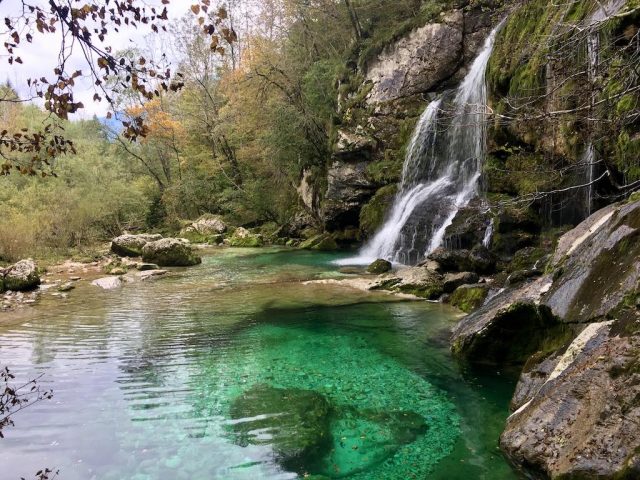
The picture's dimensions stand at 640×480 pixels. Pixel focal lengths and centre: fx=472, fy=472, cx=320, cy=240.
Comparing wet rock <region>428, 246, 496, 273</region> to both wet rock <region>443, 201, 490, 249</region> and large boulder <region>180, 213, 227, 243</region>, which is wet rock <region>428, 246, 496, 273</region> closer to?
wet rock <region>443, 201, 490, 249</region>

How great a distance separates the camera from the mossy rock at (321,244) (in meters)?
20.6

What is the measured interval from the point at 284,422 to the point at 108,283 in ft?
33.4

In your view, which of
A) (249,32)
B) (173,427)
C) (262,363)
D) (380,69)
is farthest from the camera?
(249,32)

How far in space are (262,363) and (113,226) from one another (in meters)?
25.1

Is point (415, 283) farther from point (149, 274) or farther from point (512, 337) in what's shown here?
point (149, 274)

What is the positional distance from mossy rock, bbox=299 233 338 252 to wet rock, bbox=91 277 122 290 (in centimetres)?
890

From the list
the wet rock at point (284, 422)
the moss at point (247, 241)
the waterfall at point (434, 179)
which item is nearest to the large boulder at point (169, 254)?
the waterfall at point (434, 179)

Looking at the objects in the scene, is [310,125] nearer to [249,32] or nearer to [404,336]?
[249,32]

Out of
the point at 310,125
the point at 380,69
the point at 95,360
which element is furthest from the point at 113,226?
the point at 95,360

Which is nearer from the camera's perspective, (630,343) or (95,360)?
(630,343)

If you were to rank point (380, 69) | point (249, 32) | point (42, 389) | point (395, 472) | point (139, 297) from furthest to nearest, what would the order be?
point (249, 32), point (380, 69), point (139, 297), point (42, 389), point (395, 472)

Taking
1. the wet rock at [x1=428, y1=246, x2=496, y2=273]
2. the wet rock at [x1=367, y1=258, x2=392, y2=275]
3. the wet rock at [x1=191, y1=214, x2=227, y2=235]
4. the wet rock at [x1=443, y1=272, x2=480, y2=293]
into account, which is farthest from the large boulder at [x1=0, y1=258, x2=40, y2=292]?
the wet rock at [x1=191, y1=214, x2=227, y2=235]

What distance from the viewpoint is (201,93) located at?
3294cm

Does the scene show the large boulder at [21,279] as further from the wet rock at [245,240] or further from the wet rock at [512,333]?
the wet rock at [245,240]
